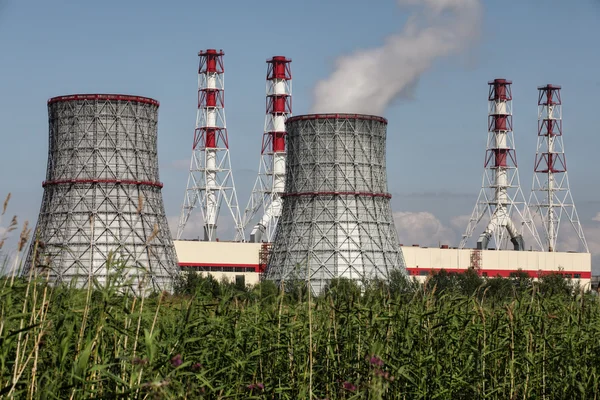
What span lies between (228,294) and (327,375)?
6.11 feet

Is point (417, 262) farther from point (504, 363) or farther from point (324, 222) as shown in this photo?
point (504, 363)

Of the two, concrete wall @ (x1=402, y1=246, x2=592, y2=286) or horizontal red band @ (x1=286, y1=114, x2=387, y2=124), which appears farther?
concrete wall @ (x1=402, y1=246, x2=592, y2=286)

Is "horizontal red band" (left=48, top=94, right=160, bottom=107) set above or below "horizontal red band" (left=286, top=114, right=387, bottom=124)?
below

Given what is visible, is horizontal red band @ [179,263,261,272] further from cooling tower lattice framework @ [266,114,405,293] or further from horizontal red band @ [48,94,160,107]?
horizontal red band @ [48,94,160,107]

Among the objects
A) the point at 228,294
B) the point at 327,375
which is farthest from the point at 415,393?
the point at 228,294

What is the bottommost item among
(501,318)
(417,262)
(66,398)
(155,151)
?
(66,398)

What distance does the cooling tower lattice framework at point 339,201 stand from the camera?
59.3 metres

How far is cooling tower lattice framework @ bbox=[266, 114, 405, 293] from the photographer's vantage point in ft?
195

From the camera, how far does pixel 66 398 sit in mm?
9305

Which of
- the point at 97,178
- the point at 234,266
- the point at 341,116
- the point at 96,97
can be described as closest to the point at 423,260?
the point at 234,266

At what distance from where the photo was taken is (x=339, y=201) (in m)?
59.8

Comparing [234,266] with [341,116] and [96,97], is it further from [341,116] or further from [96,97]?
[96,97]

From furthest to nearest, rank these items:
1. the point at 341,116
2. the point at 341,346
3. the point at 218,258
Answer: the point at 218,258
the point at 341,116
the point at 341,346

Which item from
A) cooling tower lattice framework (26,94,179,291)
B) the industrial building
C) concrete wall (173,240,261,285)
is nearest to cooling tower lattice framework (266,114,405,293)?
the industrial building
